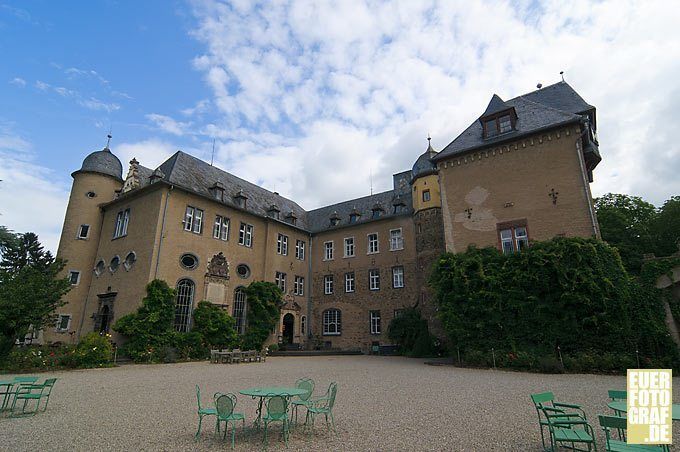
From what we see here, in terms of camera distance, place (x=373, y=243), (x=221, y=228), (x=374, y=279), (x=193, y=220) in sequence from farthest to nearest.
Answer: (x=373, y=243), (x=374, y=279), (x=221, y=228), (x=193, y=220)

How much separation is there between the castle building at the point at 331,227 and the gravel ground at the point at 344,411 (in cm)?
747

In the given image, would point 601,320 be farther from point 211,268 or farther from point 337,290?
point 211,268

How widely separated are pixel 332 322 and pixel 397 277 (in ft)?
20.4

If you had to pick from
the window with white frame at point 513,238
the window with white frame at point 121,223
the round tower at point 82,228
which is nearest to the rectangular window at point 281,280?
the window with white frame at point 121,223

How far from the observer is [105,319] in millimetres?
20391

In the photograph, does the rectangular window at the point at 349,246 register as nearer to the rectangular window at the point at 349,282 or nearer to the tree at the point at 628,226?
the rectangular window at the point at 349,282

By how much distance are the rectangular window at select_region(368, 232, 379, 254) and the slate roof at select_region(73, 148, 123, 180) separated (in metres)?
18.0

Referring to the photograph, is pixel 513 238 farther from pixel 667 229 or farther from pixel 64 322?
pixel 64 322

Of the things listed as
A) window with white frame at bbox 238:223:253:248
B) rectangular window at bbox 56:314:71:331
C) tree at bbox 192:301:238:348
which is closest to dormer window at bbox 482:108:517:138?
window with white frame at bbox 238:223:253:248

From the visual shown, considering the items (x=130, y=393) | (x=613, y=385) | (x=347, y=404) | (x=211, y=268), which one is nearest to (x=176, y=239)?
(x=211, y=268)

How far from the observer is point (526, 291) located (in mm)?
15680

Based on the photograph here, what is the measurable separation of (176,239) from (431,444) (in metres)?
18.5

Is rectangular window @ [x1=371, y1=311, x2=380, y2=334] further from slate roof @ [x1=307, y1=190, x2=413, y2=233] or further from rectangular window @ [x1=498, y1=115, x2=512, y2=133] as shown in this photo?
rectangular window @ [x1=498, y1=115, x2=512, y2=133]

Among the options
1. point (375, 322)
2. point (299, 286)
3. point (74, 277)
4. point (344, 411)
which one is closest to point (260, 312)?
point (299, 286)
